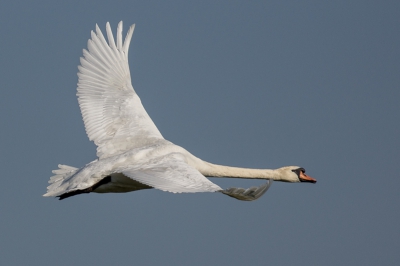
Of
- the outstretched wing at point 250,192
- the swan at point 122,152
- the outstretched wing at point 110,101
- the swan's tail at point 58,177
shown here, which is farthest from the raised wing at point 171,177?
the outstretched wing at point 110,101

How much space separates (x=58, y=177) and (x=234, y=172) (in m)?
4.38

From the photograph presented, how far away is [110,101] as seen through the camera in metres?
23.4

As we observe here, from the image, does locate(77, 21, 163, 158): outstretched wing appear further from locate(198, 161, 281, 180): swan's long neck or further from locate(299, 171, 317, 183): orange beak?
locate(299, 171, 317, 183): orange beak

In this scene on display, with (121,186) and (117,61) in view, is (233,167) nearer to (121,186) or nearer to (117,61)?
(121,186)

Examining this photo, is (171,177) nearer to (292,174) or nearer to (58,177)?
(58,177)

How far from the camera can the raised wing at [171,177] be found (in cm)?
1650

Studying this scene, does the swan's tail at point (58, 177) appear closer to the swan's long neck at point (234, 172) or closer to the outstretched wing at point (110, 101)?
the outstretched wing at point (110, 101)

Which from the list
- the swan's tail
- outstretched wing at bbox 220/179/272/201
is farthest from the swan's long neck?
outstretched wing at bbox 220/179/272/201

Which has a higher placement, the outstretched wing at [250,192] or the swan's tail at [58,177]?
the swan's tail at [58,177]

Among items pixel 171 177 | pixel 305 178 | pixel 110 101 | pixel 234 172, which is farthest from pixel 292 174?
pixel 171 177

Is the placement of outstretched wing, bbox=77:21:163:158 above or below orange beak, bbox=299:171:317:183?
above

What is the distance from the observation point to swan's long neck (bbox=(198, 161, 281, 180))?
21328 mm

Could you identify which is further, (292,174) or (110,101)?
(110,101)

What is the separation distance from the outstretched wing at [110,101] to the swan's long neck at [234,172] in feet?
5.22
